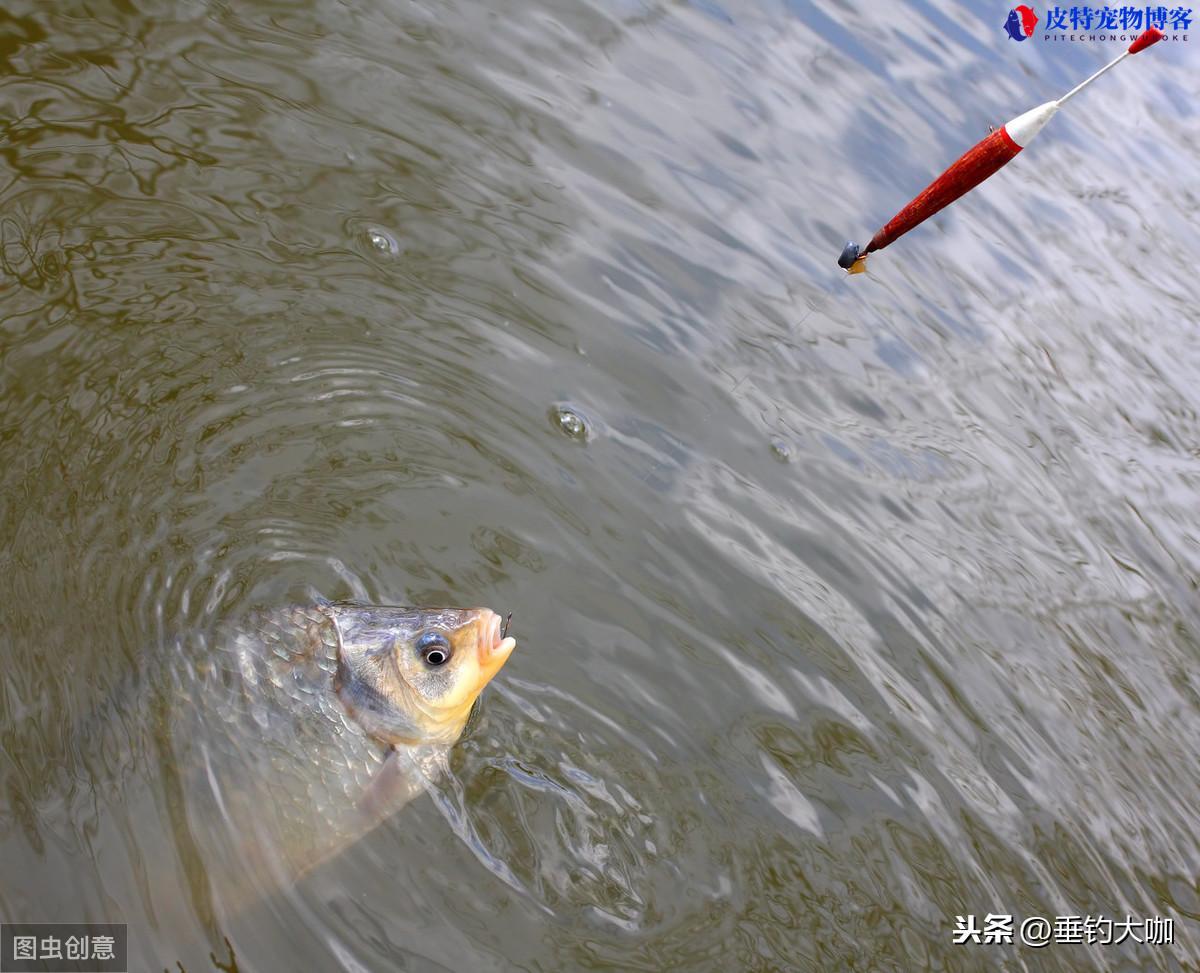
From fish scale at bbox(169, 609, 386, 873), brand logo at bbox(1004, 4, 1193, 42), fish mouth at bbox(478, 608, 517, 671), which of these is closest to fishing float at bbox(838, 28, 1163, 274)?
fish mouth at bbox(478, 608, 517, 671)

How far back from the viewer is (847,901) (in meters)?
3.28

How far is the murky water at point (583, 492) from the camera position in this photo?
305cm

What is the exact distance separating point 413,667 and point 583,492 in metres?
1.23

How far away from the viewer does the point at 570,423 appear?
4.38 metres

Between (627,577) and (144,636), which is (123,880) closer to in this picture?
(144,636)

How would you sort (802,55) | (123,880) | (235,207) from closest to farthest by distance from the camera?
(123,880) < (235,207) < (802,55)

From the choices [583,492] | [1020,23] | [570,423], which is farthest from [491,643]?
[1020,23]

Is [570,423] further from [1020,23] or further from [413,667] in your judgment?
[1020,23]

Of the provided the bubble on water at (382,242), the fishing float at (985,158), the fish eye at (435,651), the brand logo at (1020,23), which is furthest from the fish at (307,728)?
the brand logo at (1020,23)

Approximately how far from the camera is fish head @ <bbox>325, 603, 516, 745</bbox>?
3117mm

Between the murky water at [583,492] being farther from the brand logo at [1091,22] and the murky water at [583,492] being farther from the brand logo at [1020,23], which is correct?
the brand logo at [1091,22]

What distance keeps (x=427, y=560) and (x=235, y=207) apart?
196 cm

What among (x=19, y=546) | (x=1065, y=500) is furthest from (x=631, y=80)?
(x=19, y=546)

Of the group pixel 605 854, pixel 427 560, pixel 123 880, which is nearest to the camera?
pixel 123 880
